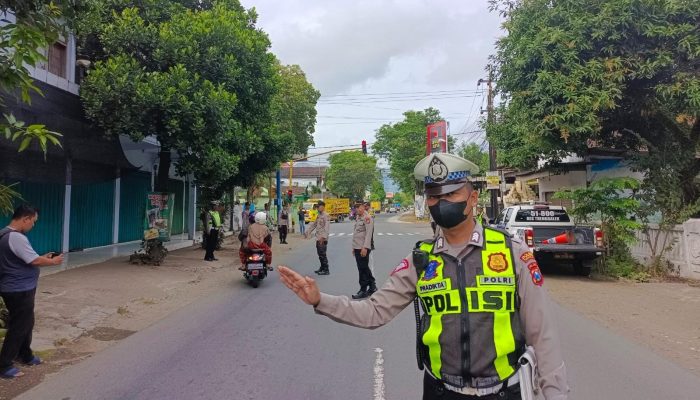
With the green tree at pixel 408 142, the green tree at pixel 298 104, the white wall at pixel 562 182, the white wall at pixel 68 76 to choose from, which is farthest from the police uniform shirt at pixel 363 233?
the green tree at pixel 408 142

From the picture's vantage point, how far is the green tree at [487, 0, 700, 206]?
33.5ft

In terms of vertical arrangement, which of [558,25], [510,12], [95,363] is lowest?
[95,363]

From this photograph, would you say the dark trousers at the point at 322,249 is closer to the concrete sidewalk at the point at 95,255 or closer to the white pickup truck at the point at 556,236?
the white pickup truck at the point at 556,236

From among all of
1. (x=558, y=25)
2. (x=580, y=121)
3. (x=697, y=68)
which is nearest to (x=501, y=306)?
(x=580, y=121)

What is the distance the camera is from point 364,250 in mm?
9328

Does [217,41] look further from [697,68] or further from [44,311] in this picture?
[697,68]

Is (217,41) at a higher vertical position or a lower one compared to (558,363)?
higher

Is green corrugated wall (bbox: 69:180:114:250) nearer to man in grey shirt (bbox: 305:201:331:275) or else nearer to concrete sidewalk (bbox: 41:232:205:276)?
concrete sidewalk (bbox: 41:232:205:276)

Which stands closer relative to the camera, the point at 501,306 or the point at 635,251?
the point at 501,306

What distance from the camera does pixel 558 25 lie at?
10906 millimetres

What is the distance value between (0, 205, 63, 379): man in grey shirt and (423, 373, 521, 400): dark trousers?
4.23 m

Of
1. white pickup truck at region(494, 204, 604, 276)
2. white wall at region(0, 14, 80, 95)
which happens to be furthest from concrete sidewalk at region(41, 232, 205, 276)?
white pickup truck at region(494, 204, 604, 276)

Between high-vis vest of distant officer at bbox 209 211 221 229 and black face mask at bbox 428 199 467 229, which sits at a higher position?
black face mask at bbox 428 199 467 229

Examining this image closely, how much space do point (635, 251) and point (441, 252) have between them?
12601mm
